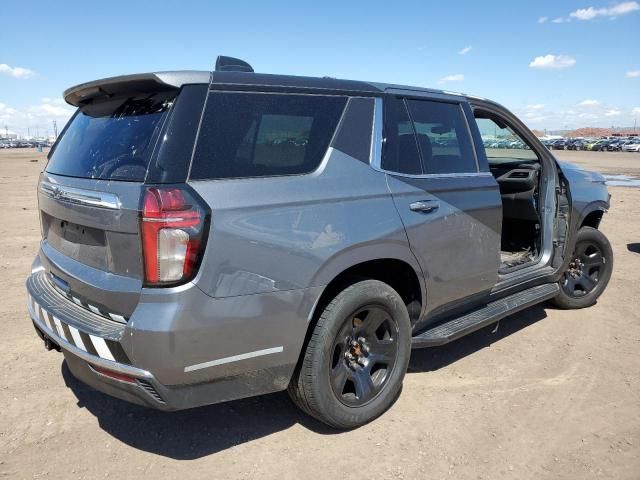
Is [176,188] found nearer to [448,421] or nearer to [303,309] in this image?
[303,309]

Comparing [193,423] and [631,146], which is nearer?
[193,423]

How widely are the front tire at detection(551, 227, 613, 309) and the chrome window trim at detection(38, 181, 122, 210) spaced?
428 cm

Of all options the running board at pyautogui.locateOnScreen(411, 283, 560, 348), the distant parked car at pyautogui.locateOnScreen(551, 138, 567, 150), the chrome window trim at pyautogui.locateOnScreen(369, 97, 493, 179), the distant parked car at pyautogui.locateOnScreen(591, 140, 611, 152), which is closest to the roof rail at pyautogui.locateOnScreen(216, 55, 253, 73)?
the chrome window trim at pyautogui.locateOnScreen(369, 97, 493, 179)

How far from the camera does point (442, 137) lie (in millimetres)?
3666

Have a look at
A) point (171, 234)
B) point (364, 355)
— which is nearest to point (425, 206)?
point (364, 355)

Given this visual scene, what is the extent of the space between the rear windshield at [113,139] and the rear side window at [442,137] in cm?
173

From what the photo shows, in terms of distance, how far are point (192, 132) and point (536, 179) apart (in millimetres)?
3762

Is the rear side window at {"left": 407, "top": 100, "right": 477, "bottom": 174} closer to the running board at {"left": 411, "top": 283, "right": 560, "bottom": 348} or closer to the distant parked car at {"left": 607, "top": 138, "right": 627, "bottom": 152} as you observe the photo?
the running board at {"left": 411, "top": 283, "right": 560, "bottom": 348}

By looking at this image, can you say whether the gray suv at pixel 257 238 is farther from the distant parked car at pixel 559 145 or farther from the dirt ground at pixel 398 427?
the distant parked car at pixel 559 145

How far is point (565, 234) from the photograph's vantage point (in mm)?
4664

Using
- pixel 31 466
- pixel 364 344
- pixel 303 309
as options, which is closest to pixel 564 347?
pixel 364 344

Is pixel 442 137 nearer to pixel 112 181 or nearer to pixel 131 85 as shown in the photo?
pixel 131 85

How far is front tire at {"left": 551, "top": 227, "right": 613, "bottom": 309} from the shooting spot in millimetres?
5059

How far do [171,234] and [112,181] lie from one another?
0.46m
